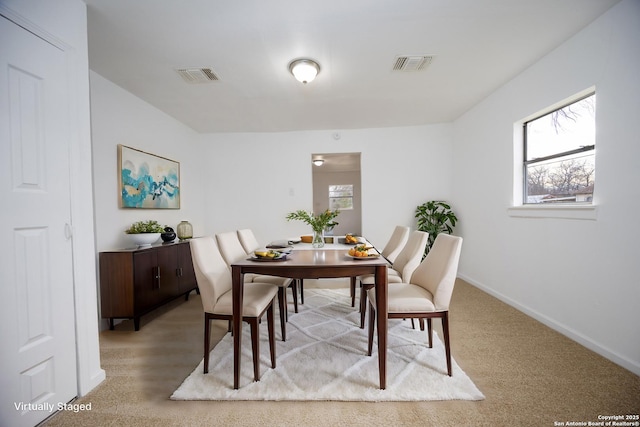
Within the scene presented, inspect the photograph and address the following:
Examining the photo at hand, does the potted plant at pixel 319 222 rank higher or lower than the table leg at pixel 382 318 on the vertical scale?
higher

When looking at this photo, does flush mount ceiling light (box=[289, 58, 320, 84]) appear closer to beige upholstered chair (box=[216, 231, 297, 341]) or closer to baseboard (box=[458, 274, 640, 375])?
beige upholstered chair (box=[216, 231, 297, 341])

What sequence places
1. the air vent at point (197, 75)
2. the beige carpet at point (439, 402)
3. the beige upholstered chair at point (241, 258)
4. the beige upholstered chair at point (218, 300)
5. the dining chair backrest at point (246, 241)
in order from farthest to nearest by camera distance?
the dining chair backrest at point (246, 241)
the air vent at point (197, 75)
the beige upholstered chair at point (241, 258)
the beige upholstered chair at point (218, 300)
the beige carpet at point (439, 402)

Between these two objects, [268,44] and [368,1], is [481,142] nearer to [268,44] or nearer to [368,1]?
[368,1]

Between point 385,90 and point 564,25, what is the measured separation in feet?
5.32

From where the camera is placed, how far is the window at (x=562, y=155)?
2340 millimetres

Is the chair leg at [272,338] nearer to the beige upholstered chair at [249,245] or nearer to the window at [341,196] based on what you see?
the beige upholstered chair at [249,245]

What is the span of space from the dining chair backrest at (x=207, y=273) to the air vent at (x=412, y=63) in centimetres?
245

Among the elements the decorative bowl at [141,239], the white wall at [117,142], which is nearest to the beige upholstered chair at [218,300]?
the decorative bowl at [141,239]

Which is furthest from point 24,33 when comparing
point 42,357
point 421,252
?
point 421,252

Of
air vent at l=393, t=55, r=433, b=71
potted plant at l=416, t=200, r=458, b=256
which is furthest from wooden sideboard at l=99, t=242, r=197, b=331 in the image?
potted plant at l=416, t=200, r=458, b=256

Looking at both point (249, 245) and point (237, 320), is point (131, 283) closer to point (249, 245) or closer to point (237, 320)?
point (249, 245)

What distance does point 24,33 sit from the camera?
4.78 ft

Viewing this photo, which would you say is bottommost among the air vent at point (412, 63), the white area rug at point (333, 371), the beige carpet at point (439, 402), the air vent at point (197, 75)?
the beige carpet at point (439, 402)

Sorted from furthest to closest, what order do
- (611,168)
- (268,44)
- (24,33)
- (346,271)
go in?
(268,44) < (611,168) < (346,271) < (24,33)
